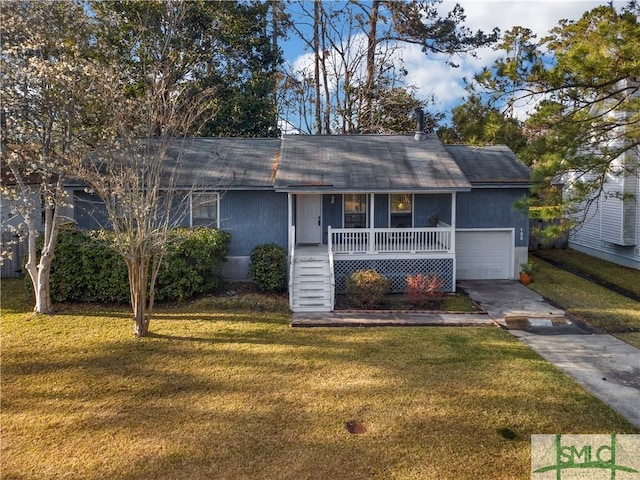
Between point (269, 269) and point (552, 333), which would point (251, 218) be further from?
point (552, 333)

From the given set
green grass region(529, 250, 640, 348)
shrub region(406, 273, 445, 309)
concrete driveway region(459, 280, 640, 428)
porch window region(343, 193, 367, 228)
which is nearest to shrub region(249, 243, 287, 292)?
porch window region(343, 193, 367, 228)

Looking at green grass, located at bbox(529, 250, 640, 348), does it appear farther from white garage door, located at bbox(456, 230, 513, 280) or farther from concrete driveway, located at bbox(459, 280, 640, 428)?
white garage door, located at bbox(456, 230, 513, 280)

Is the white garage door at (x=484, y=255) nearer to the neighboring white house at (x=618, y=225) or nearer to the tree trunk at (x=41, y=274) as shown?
the neighboring white house at (x=618, y=225)

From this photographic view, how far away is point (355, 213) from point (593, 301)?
7.00m

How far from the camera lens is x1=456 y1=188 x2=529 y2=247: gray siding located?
1424cm

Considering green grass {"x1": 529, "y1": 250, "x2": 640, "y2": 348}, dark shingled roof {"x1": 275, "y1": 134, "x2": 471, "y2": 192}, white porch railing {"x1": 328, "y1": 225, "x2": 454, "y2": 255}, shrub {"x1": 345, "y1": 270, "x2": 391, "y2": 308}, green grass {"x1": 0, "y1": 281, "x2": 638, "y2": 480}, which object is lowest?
green grass {"x1": 0, "y1": 281, "x2": 638, "y2": 480}

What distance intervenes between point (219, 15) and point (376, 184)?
15.1 m

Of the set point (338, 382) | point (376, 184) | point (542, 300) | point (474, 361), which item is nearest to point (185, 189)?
point (376, 184)

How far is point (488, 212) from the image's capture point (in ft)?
46.9

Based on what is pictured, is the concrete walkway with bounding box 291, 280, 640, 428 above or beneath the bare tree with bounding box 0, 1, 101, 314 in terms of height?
beneath

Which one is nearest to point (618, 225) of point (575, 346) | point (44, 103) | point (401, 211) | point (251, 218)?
point (401, 211)

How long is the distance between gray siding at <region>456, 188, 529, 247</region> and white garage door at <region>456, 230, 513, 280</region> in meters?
0.27

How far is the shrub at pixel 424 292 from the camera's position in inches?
439

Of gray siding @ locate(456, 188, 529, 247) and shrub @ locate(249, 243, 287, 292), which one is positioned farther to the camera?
gray siding @ locate(456, 188, 529, 247)
